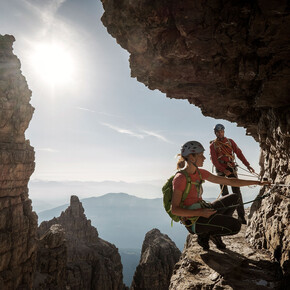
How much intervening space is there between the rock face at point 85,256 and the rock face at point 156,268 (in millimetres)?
9681

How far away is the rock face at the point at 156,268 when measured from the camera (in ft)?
209

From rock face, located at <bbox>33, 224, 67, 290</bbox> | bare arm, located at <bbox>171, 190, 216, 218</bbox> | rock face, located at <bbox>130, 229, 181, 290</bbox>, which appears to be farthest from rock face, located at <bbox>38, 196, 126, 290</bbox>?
bare arm, located at <bbox>171, 190, 216, 218</bbox>

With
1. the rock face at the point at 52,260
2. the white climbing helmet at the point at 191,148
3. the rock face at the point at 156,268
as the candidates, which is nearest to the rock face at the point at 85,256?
the rock face at the point at 52,260

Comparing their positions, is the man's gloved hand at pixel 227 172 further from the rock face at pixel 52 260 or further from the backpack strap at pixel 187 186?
the rock face at pixel 52 260

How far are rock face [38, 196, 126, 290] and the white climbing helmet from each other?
6209 centimetres

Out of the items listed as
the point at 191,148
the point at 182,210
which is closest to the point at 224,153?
the point at 191,148

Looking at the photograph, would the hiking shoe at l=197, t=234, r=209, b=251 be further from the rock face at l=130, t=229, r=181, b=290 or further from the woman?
the rock face at l=130, t=229, r=181, b=290

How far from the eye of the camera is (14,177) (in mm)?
44031

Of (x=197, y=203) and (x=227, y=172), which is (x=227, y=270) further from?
(x=227, y=172)

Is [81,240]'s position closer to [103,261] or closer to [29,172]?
[103,261]

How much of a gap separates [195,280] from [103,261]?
267ft

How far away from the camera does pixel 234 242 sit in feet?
26.6

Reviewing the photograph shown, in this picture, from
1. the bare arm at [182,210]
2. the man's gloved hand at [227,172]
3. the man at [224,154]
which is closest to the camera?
the bare arm at [182,210]

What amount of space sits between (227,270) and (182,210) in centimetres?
220
